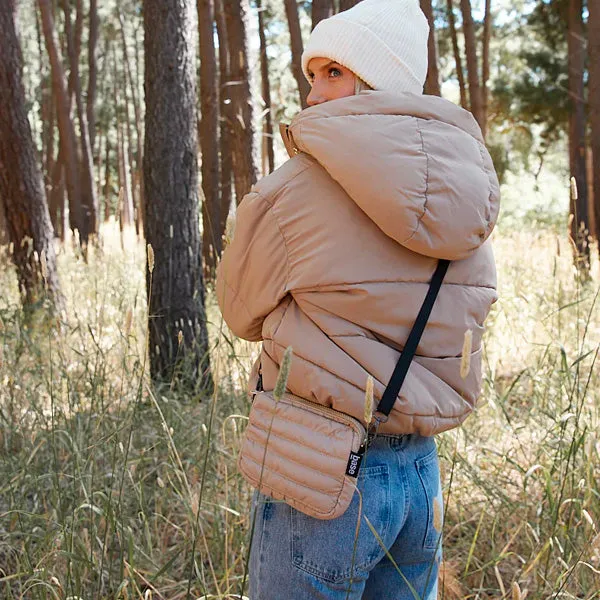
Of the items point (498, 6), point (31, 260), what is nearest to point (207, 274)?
point (31, 260)

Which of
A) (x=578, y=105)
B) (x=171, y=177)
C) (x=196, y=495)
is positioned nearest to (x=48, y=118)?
(x=578, y=105)

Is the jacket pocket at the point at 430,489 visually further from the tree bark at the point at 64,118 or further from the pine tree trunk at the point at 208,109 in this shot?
the tree bark at the point at 64,118

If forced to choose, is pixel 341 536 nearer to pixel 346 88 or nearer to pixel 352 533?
pixel 352 533

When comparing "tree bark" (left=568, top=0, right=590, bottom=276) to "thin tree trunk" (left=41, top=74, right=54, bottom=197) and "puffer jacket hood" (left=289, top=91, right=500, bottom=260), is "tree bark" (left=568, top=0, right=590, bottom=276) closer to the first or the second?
"puffer jacket hood" (left=289, top=91, right=500, bottom=260)

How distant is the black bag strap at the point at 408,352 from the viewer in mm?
1565

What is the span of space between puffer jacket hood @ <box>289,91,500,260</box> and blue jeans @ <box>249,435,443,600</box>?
0.45 m

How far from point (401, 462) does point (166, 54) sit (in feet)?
13.2

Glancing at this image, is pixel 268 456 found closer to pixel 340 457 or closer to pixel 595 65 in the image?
pixel 340 457

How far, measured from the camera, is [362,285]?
5.14ft

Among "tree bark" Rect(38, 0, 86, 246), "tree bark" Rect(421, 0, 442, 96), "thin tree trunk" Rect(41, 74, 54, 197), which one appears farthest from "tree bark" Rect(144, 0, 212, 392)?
"thin tree trunk" Rect(41, 74, 54, 197)

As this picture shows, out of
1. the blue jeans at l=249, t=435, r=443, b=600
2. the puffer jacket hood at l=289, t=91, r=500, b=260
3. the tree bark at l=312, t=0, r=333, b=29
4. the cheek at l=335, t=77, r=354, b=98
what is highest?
the tree bark at l=312, t=0, r=333, b=29

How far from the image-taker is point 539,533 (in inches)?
114

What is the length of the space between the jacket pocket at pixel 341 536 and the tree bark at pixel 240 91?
6.77 metres

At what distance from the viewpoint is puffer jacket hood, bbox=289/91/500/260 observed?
1541mm
